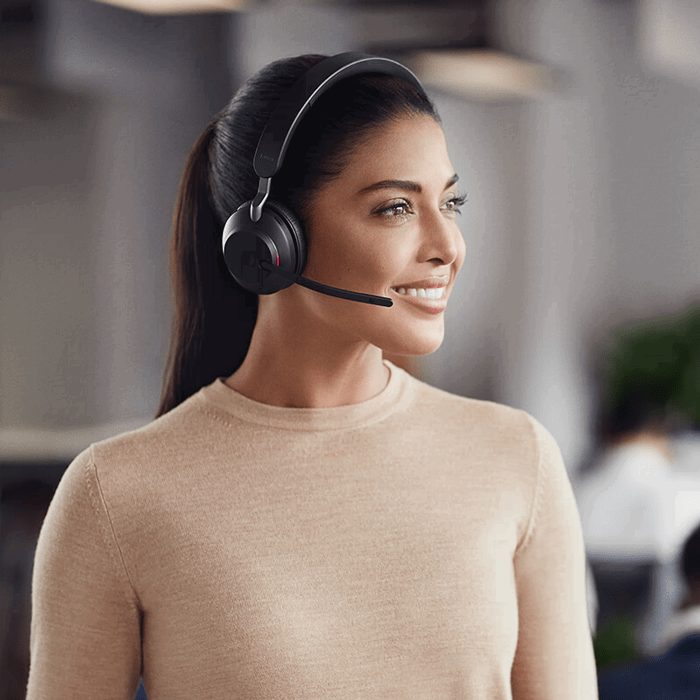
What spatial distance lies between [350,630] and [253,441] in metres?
0.19

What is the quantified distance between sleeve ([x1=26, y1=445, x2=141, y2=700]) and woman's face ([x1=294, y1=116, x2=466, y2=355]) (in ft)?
0.91

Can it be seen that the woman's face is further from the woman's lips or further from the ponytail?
the ponytail

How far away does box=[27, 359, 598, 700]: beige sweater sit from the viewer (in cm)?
105

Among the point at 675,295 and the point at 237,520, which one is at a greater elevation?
the point at 237,520

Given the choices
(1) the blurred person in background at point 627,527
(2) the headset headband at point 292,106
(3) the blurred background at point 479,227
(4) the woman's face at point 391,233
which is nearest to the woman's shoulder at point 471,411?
(4) the woman's face at point 391,233

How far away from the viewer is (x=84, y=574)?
1063 mm

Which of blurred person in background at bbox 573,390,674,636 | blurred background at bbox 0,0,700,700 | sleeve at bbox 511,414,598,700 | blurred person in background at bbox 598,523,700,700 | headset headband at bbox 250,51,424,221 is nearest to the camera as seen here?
headset headband at bbox 250,51,424,221

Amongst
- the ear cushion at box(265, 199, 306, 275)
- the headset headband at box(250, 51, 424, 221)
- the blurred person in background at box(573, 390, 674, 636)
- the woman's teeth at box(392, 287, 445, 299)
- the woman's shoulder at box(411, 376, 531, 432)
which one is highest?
the headset headband at box(250, 51, 424, 221)

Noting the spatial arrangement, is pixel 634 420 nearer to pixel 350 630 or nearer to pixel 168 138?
pixel 168 138

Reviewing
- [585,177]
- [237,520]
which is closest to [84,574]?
[237,520]

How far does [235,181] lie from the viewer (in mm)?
1111

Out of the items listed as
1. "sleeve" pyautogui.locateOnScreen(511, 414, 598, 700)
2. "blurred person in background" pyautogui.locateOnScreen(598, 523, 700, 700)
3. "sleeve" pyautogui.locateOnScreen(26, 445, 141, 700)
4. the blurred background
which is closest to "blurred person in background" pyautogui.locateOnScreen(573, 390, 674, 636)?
the blurred background

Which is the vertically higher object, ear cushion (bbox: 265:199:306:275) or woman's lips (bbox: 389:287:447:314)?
ear cushion (bbox: 265:199:306:275)

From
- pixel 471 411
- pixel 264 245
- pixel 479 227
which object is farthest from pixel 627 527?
pixel 264 245
